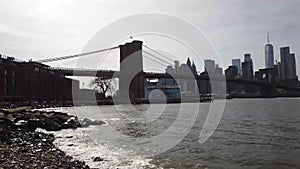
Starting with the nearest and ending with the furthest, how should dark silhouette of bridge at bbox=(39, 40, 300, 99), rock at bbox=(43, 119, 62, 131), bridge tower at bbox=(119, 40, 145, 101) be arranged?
rock at bbox=(43, 119, 62, 131) → dark silhouette of bridge at bbox=(39, 40, 300, 99) → bridge tower at bbox=(119, 40, 145, 101)

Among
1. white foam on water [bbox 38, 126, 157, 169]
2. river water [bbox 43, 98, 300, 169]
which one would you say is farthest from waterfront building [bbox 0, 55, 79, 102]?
river water [bbox 43, 98, 300, 169]

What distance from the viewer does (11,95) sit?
7875 cm

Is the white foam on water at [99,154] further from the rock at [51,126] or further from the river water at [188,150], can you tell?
the rock at [51,126]

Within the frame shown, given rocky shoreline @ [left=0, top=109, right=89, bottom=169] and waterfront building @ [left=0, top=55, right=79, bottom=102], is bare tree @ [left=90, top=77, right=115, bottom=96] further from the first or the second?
rocky shoreline @ [left=0, top=109, right=89, bottom=169]

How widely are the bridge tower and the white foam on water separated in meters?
81.3

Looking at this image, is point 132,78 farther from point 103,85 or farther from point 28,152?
point 28,152

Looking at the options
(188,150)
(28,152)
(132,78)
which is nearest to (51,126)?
(28,152)

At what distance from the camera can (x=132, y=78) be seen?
107 m

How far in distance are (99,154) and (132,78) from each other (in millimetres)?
87275

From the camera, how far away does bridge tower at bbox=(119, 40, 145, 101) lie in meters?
108

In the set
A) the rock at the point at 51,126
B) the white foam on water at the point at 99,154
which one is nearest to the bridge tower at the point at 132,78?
the rock at the point at 51,126

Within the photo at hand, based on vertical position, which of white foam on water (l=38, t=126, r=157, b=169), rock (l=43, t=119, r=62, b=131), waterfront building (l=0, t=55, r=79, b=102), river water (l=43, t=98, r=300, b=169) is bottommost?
river water (l=43, t=98, r=300, b=169)

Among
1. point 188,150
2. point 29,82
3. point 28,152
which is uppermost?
point 29,82

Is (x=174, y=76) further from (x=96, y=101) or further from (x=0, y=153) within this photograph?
(x=0, y=153)
